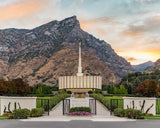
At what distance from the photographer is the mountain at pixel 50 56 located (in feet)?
502

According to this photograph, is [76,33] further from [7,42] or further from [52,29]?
[7,42]

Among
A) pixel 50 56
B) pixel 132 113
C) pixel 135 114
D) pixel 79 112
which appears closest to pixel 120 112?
pixel 132 113

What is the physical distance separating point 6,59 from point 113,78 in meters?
66.9

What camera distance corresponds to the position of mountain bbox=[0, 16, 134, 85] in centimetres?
15312

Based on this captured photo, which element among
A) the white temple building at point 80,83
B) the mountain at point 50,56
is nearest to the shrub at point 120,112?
the white temple building at point 80,83

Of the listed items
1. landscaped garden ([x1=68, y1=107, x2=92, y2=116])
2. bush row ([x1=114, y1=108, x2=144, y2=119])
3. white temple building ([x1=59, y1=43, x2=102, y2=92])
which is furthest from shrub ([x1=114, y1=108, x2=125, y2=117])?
white temple building ([x1=59, y1=43, x2=102, y2=92])

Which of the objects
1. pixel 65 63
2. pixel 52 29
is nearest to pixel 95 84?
pixel 65 63

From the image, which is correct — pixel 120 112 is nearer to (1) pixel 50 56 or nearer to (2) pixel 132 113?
(2) pixel 132 113

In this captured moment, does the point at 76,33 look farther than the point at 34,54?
Yes

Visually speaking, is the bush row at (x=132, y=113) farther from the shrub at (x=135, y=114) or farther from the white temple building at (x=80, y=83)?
the white temple building at (x=80, y=83)

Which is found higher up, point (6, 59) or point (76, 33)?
point (76, 33)

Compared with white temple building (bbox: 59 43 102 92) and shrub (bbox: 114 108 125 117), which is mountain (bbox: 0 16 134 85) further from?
shrub (bbox: 114 108 125 117)

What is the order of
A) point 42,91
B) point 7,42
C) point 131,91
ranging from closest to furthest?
1. point 42,91
2. point 131,91
3. point 7,42

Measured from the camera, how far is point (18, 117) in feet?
58.6
